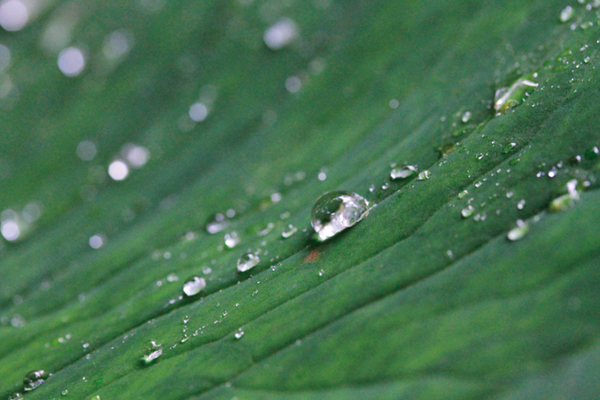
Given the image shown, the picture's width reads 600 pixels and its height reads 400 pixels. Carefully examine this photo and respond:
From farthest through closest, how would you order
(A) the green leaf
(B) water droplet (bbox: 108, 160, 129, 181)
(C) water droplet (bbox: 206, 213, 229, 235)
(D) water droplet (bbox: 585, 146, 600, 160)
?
1. (B) water droplet (bbox: 108, 160, 129, 181)
2. (C) water droplet (bbox: 206, 213, 229, 235)
3. (D) water droplet (bbox: 585, 146, 600, 160)
4. (A) the green leaf

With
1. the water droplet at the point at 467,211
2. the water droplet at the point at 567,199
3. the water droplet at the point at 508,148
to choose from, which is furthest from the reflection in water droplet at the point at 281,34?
the water droplet at the point at 567,199

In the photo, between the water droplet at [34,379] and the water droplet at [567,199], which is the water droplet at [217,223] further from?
the water droplet at [567,199]

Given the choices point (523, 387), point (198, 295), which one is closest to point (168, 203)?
point (198, 295)

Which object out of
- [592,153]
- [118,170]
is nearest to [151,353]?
[592,153]

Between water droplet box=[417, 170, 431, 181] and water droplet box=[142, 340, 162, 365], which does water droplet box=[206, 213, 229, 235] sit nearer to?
water droplet box=[142, 340, 162, 365]

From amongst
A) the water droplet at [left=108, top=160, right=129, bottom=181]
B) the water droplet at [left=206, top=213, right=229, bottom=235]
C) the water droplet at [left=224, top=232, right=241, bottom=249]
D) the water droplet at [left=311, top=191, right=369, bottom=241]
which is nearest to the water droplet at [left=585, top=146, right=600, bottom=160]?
the water droplet at [left=311, top=191, right=369, bottom=241]

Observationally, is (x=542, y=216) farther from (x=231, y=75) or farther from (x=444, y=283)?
(x=231, y=75)

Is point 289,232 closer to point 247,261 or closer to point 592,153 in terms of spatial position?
point 247,261
